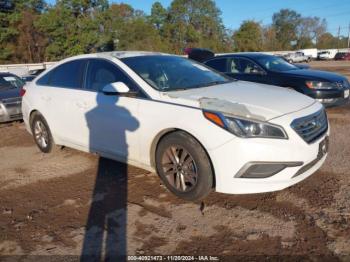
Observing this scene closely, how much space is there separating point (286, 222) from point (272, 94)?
1.45 m

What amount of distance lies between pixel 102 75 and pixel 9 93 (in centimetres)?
505

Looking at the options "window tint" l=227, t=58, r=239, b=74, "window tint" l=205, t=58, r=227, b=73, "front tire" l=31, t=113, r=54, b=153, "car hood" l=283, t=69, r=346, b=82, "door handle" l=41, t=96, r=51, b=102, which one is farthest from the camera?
"window tint" l=205, t=58, r=227, b=73

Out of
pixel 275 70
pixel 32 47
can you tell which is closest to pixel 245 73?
pixel 275 70

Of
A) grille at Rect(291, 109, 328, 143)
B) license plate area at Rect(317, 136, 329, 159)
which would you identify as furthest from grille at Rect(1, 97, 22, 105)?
license plate area at Rect(317, 136, 329, 159)

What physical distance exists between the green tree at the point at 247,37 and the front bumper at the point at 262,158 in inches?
2902

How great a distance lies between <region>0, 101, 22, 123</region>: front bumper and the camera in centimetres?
819

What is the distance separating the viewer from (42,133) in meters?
5.74

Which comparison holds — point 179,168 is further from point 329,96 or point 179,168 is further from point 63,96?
point 329,96

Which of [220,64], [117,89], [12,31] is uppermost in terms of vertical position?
[12,31]

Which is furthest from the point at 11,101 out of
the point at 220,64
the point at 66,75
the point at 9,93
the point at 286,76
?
the point at 286,76

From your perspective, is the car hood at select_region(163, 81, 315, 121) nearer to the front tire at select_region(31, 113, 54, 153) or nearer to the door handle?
the door handle

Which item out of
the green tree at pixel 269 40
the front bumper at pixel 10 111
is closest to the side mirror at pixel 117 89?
the front bumper at pixel 10 111

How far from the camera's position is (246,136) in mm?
3199

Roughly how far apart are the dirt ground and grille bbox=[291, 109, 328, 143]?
673 millimetres
